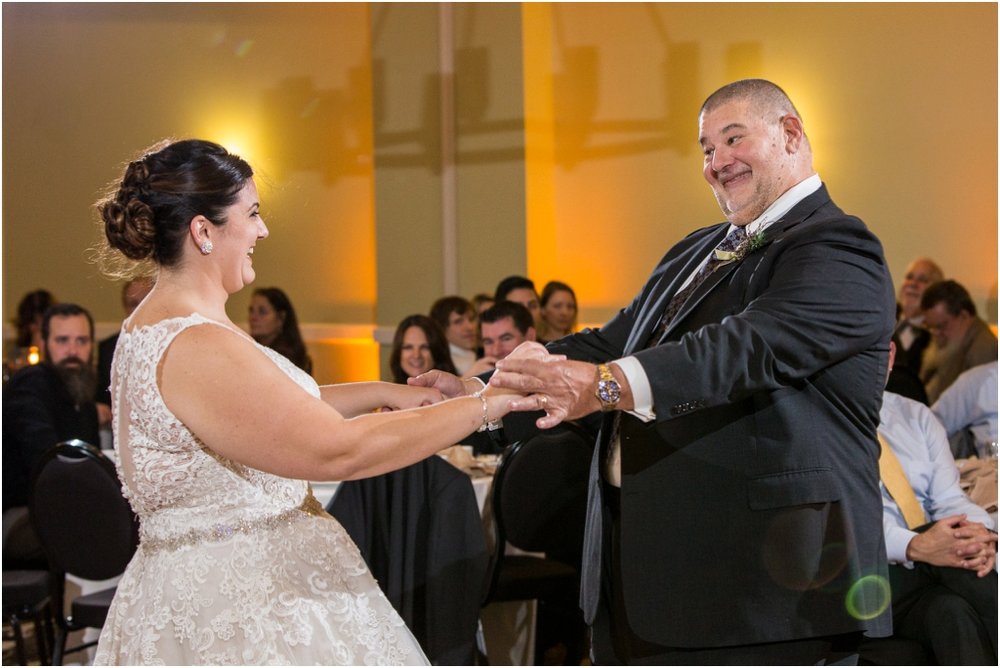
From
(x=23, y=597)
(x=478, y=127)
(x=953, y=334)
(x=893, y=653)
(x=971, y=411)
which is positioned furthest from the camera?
(x=478, y=127)

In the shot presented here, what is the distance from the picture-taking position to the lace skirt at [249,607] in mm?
1871

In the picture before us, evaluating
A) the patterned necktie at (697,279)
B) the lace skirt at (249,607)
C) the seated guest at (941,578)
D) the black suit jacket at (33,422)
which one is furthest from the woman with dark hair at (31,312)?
the patterned necktie at (697,279)

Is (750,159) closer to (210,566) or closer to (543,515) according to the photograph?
(210,566)

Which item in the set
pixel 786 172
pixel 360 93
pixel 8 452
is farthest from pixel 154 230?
pixel 360 93

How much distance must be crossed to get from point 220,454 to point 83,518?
7.04 feet

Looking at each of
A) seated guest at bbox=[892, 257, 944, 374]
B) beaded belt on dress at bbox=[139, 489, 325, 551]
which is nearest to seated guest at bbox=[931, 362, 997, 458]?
seated guest at bbox=[892, 257, 944, 374]

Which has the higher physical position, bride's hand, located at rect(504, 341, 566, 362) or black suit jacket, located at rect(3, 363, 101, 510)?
bride's hand, located at rect(504, 341, 566, 362)

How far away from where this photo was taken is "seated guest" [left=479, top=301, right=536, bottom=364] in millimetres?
A: 5148

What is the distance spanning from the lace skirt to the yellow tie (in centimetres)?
193

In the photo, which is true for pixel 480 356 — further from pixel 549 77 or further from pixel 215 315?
pixel 215 315

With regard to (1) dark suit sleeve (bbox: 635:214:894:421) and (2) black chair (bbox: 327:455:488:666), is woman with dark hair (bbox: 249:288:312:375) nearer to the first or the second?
(2) black chair (bbox: 327:455:488:666)

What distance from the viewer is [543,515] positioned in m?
3.79

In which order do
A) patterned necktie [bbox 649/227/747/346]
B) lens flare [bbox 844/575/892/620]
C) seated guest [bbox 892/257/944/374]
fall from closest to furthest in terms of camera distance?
lens flare [bbox 844/575/892/620] < patterned necktie [bbox 649/227/747/346] < seated guest [bbox 892/257/944/374]

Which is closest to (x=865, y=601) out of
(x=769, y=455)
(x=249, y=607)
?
(x=769, y=455)
